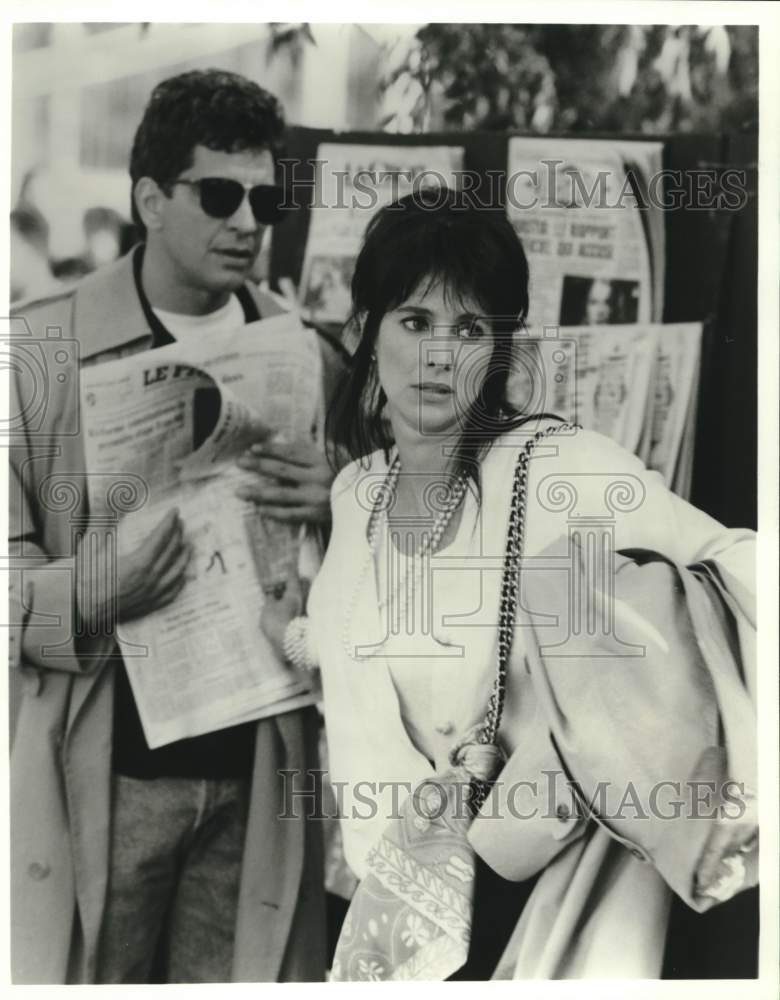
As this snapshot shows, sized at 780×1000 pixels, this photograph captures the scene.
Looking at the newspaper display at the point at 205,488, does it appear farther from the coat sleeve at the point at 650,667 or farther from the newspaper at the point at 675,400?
the newspaper at the point at 675,400

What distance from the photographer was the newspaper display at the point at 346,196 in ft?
5.97

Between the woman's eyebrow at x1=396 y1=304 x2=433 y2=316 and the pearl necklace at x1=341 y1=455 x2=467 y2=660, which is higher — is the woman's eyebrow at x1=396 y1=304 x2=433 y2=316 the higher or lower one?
the higher one

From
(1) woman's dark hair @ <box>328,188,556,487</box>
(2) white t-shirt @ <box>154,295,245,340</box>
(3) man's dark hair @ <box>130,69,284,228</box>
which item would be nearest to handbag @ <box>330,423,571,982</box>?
(1) woman's dark hair @ <box>328,188,556,487</box>

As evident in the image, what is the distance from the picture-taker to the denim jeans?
182cm

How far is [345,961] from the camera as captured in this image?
1.85 m

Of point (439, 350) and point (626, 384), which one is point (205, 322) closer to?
point (439, 350)

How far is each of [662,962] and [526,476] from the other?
0.89 metres

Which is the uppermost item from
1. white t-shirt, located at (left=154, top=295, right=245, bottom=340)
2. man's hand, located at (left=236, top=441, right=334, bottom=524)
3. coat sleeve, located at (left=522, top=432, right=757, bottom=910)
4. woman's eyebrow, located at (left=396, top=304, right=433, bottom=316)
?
woman's eyebrow, located at (left=396, top=304, right=433, bottom=316)

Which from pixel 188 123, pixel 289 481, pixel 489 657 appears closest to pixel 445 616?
pixel 489 657

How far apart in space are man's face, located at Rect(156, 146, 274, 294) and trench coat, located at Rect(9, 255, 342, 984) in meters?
0.07

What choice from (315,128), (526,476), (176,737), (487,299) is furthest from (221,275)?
(176,737)

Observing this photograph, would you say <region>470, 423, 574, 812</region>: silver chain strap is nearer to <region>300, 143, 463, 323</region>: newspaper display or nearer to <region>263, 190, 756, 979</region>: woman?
<region>263, 190, 756, 979</region>: woman

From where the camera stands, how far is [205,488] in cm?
183

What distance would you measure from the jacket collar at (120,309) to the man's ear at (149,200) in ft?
0.16
